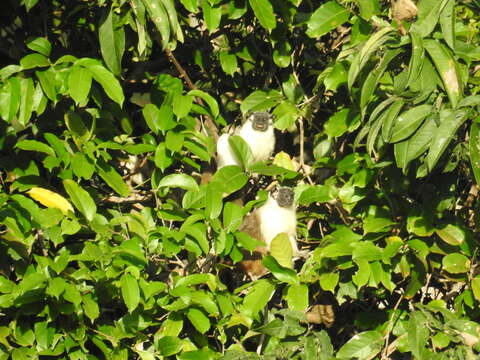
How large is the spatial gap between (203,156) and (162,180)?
0.20 m

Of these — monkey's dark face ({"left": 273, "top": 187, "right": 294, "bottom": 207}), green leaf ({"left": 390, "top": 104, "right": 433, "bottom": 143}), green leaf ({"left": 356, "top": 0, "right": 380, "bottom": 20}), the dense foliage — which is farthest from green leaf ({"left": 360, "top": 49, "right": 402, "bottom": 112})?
monkey's dark face ({"left": 273, "top": 187, "right": 294, "bottom": 207})

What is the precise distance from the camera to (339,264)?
3.00 meters

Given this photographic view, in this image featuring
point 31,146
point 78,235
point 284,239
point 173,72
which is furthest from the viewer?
point 173,72

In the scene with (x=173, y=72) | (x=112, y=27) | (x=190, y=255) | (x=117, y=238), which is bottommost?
(x=190, y=255)

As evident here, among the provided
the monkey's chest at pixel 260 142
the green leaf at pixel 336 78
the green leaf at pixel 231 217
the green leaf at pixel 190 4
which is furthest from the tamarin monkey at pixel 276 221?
the green leaf at pixel 190 4

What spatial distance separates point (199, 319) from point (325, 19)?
1.34 meters

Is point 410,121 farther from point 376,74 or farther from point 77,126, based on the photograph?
point 77,126

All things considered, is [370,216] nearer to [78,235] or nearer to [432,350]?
[432,350]

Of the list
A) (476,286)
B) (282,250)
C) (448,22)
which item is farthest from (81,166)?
(476,286)

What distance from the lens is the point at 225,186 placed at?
3.04 metres

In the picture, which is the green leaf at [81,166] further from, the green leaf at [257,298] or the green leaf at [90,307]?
the green leaf at [257,298]

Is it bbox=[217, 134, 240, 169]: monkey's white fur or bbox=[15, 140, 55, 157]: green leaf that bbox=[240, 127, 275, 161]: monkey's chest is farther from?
bbox=[15, 140, 55, 157]: green leaf

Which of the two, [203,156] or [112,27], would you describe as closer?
[112,27]

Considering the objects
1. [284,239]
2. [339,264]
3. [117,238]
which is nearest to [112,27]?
[117,238]
